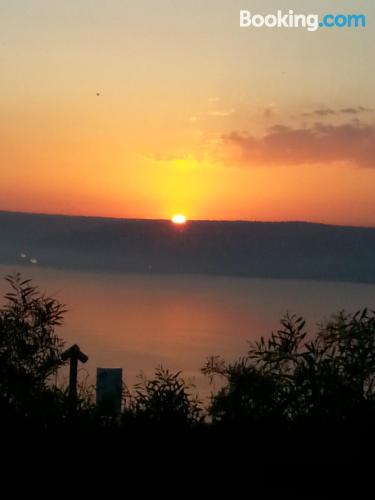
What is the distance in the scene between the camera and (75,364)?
8266 millimetres

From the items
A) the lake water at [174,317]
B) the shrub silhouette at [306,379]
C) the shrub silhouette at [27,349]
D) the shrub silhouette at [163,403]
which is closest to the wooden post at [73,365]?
the shrub silhouette at [27,349]

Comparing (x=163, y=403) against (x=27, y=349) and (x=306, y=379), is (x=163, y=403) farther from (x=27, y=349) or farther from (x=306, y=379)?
(x=27, y=349)

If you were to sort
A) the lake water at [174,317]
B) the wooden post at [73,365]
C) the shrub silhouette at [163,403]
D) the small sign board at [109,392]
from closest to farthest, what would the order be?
the shrub silhouette at [163,403] < the small sign board at [109,392] < the wooden post at [73,365] < the lake water at [174,317]

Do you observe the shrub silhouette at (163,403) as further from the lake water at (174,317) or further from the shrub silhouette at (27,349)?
the lake water at (174,317)

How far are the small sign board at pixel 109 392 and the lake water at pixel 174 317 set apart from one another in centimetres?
112

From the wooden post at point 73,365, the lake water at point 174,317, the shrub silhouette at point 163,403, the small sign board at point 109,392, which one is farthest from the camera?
the lake water at point 174,317

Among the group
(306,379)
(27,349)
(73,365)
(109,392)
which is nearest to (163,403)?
(109,392)

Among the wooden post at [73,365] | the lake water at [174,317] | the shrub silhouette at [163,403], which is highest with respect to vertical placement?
the lake water at [174,317]

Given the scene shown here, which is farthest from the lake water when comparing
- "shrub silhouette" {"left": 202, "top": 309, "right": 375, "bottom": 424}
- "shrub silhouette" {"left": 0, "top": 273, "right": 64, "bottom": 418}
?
"shrub silhouette" {"left": 202, "top": 309, "right": 375, "bottom": 424}

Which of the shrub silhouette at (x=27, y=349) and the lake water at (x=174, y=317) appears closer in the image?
the shrub silhouette at (x=27, y=349)

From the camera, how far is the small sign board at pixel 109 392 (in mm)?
7519

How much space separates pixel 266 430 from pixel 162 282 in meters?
163

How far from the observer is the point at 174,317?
87.8m

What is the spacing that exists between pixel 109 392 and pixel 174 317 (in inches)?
3157
